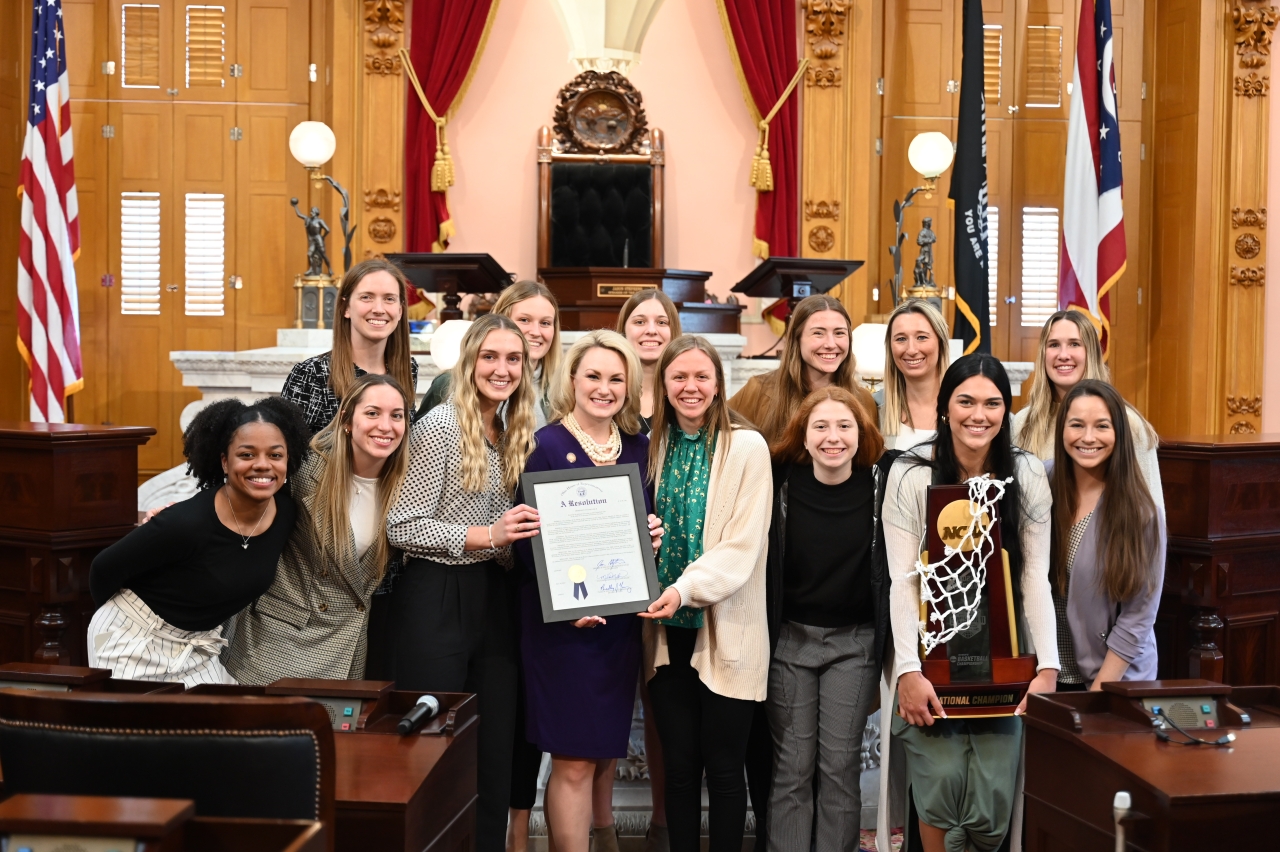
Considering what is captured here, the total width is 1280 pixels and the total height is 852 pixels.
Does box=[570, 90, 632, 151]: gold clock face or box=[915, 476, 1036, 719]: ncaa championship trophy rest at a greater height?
box=[570, 90, 632, 151]: gold clock face

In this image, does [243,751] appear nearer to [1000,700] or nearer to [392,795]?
[392,795]

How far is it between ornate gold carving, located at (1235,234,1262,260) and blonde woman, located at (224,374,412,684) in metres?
8.10

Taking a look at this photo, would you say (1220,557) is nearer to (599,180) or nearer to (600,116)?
(599,180)

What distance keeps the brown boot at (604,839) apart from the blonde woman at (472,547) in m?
0.43

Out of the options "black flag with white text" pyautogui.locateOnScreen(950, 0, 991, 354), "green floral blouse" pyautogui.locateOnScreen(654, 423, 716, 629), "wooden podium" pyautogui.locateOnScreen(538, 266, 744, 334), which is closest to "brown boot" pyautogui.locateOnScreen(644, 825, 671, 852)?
"green floral blouse" pyautogui.locateOnScreen(654, 423, 716, 629)

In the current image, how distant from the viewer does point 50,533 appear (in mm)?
3576

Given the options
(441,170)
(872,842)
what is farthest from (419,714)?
(441,170)

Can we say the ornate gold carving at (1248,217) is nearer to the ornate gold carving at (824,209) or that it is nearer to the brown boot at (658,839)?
the ornate gold carving at (824,209)

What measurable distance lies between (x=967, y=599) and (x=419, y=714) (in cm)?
136

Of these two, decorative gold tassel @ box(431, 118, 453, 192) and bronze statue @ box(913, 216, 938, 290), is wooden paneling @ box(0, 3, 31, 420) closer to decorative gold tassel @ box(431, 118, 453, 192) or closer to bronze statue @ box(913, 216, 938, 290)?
decorative gold tassel @ box(431, 118, 453, 192)

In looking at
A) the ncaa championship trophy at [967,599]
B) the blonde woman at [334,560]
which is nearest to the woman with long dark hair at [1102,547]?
the ncaa championship trophy at [967,599]

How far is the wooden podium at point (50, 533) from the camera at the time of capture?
141 inches

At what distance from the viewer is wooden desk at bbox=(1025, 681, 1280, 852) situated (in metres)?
1.92

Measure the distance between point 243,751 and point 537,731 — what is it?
1423 mm
